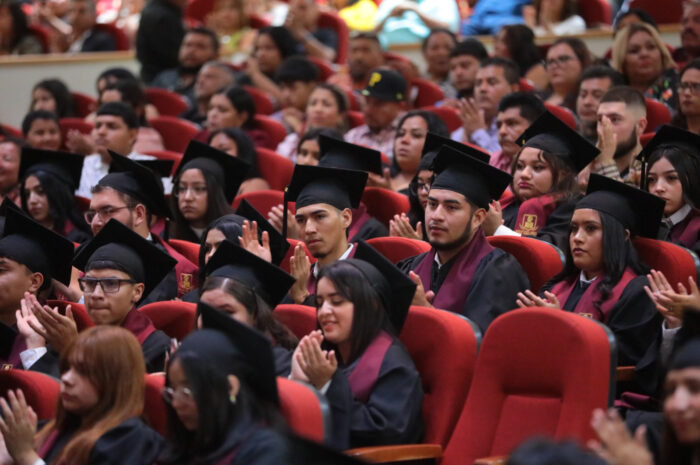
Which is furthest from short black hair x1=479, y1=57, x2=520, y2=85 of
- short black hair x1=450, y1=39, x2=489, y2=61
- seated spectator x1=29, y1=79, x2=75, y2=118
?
seated spectator x1=29, y1=79, x2=75, y2=118

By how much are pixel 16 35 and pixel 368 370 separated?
7.36 m

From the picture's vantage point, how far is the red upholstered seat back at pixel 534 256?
12.8 ft

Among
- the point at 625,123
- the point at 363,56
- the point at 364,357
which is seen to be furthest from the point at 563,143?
the point at 363,56

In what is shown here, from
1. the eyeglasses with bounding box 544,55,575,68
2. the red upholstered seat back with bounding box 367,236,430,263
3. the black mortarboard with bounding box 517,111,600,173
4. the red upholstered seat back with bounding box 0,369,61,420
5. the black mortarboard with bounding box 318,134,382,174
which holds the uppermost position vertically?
the eyeglasses with bounding box 544,55,575,68

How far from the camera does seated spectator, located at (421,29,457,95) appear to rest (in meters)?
7.89

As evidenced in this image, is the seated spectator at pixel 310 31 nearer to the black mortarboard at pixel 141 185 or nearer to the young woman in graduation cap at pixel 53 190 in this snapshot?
the young woman in graduation cap at pixel 53 190

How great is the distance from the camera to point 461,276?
3.76 metres

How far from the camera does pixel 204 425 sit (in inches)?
107

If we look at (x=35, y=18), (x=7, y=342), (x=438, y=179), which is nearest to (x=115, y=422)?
(x=7, y=342)

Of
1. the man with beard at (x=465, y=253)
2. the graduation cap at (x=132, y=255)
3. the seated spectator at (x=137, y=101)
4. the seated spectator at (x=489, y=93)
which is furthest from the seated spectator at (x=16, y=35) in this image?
the man with beard at (x=465, y=253)

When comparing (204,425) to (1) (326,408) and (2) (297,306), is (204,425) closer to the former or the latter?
(1) (326,408)

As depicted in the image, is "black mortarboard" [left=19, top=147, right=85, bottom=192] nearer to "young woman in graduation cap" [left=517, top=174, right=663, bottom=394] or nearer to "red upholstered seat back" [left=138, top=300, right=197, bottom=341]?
"red upholstered seat back" [left=138, top=300, right=197, bottom=341]

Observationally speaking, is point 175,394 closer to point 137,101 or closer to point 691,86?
point 691,86

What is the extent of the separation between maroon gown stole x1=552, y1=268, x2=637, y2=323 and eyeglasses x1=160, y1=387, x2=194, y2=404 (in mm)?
1414
